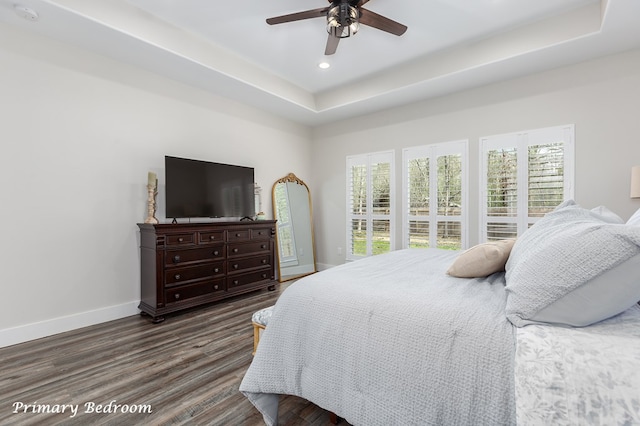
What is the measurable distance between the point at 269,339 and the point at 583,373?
122 cm

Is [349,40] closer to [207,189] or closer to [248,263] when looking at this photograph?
[207,189]

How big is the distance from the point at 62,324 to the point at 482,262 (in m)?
3.59

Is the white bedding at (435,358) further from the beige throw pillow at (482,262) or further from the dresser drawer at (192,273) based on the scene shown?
the dresser drawer at (192,273)

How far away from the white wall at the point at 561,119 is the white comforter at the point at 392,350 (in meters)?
2.51

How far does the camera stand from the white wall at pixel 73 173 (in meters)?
2.58

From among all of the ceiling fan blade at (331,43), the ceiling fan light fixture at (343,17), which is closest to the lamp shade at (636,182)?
the ceiling fan light fixture at (343,17)

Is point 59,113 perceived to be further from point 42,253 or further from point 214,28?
point 214,28

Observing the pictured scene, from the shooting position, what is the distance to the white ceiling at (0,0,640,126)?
2654 mm

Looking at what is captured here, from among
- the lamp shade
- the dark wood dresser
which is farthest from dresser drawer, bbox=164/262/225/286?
the lamp shade

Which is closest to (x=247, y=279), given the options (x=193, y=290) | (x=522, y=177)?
(x=193, y=290)

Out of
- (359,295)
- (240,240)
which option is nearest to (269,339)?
(359,295)

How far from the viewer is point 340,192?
5.23 meters

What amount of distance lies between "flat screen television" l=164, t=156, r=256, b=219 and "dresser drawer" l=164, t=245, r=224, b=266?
1.35ft

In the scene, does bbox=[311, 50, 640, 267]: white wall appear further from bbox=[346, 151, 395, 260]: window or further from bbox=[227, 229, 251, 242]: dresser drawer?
bbox=[227, 229, 251, 242]: dresser drawer
